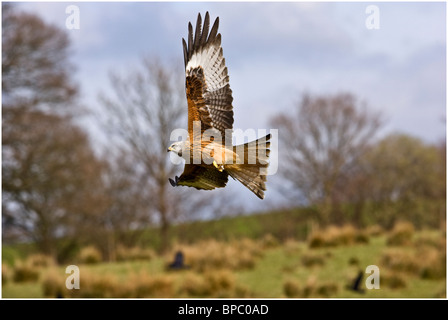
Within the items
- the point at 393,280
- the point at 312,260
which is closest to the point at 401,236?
the point at 312,260

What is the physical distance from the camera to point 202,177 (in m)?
3.12

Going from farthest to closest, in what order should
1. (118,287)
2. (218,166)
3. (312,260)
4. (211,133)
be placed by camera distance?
(312,260) → (118,287) → (211,133) → (218,166)

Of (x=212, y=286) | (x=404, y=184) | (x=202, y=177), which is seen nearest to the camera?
(x=202, y=177)

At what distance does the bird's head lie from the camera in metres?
2.97

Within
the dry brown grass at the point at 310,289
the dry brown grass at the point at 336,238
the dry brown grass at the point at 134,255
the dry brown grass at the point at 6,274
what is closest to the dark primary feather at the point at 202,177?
the dry brown grass at the point at 310,289

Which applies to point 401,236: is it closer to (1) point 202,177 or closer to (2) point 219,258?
(2) point 219,258

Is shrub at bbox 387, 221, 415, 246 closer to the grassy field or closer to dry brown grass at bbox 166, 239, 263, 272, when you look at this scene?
the grassy field

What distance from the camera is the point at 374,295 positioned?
40.3ft

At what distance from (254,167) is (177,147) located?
17.0 inches

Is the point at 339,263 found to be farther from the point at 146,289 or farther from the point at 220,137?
the point at 220,137

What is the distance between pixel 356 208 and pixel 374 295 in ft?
49.8

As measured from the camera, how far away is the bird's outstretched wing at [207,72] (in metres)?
3.69

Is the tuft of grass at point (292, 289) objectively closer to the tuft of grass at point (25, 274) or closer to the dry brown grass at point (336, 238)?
the dry brown grass at point (336, 238)

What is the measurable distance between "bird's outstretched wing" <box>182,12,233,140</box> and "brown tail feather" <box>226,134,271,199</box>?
405 millimetres
